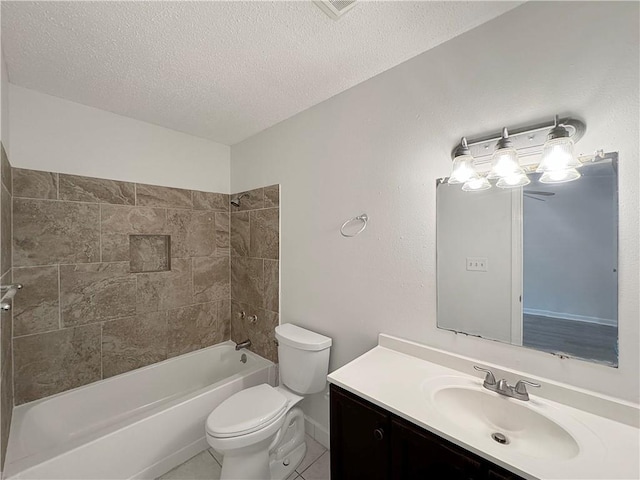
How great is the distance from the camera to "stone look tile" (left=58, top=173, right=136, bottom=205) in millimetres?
1831

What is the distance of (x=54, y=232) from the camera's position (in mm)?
1781

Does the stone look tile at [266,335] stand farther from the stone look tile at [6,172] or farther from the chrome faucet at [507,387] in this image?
the stone look tile at [6,172]

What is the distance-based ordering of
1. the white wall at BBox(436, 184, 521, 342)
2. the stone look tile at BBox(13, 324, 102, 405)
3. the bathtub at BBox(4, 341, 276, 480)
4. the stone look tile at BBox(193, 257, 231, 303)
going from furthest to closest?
the stone look tile at BBox(193, 257, 231, 303)
the stone look tile at BBox(13, 324, 102, 405)
the bathtub at BBox(4, 341, 276, 480)
the white wall at BBox(436, 184, 521, 342)

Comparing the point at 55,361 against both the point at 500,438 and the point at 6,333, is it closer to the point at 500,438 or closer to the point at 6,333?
the point at 6,333

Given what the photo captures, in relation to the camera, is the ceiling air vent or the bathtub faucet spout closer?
the ceiling air vent

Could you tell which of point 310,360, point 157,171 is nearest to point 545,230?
point 310,360

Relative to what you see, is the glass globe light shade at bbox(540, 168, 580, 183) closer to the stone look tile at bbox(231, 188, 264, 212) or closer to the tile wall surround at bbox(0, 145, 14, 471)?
the stone look tile at bbox(231, 188, 264, 212)

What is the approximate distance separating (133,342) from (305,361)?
4.90 ft

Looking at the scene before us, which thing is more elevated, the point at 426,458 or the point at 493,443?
the point at 493,443

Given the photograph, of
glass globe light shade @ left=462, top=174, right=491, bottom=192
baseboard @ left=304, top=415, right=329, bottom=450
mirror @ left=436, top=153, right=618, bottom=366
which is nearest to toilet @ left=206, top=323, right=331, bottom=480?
baseboard @ left=304, top=415, right=329, bottom=450

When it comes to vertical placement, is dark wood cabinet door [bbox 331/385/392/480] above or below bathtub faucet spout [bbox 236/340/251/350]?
above

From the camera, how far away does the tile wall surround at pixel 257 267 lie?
2.22 meters

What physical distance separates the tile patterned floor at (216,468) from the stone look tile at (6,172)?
1.97 m

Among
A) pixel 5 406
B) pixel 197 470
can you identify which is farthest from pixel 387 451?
pixel 5 406
